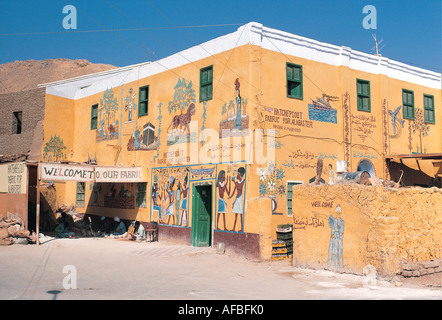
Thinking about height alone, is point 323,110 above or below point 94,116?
below

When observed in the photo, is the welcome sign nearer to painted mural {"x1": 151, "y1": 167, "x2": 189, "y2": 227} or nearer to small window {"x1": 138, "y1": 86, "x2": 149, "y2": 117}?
painted mural {"x1": 151, "y1": 167, "x2": 189, "y2": 227}

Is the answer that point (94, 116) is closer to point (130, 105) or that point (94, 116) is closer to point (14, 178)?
point (130, 105)

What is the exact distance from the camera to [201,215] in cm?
1619

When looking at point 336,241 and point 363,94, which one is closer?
point 336,241

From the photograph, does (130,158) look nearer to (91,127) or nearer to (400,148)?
(91,127)

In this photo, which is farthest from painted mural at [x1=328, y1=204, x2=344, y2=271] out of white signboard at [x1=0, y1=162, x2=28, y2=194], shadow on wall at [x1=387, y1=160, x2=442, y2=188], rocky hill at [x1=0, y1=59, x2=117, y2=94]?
rocky hill at [x1=0, y1=59, x2=117, y2=94]

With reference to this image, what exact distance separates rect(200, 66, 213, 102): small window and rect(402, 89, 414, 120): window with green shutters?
8694mm

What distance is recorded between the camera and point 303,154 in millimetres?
15430

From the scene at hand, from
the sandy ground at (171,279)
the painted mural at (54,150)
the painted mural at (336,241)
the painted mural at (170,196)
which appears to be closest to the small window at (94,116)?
the painted mural at (54,150)

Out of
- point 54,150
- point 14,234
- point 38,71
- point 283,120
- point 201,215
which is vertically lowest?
point 14,234

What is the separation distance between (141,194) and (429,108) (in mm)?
13472

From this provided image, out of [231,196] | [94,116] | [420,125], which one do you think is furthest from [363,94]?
[94,116]

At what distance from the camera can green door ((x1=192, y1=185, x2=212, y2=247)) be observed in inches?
632
